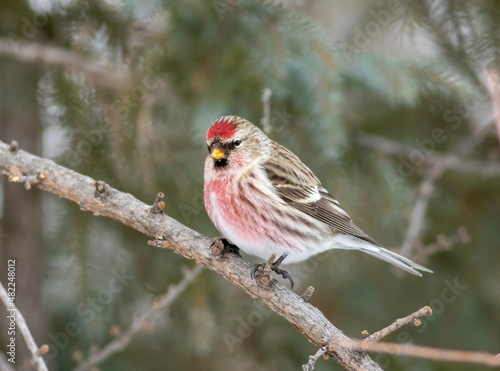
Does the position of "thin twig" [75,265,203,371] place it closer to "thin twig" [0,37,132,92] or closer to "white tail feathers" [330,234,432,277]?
"white tail feathers" [330,234,432,277]

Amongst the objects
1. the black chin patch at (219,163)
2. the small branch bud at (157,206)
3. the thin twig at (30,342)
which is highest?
the black chin patch at (219,163)

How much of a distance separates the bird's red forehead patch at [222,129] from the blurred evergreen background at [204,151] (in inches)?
1.7

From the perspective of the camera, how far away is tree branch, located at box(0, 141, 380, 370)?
6.16ft

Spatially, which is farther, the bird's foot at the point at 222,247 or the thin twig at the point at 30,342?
the bird's foot at the point at 222,247

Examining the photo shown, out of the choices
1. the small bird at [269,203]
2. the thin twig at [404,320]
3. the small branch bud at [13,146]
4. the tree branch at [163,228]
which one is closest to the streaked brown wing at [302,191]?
the small bird at [269,203]

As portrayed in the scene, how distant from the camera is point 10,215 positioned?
2920 millimetres

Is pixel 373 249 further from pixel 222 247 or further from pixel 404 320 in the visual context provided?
pixel 404 320

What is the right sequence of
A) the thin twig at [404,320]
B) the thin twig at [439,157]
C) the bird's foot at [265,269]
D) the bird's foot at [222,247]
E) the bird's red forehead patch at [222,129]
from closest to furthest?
1. the thin twig at [404,320]
2. the bird's foot at [265,269]
3. the bird's foot at [222,247]
4. the bird's red forehead patch at [222,129]
5. the thin twig at [439,157]

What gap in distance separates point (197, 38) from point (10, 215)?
1.40 meters

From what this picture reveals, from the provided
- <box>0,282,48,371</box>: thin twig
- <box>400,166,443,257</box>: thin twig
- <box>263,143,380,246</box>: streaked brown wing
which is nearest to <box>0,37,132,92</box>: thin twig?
<box>263,143,380,246</box>: streaked brown wing

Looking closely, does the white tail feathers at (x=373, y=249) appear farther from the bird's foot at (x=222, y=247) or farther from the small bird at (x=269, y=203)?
the bird's foot at (x=222, y=247)

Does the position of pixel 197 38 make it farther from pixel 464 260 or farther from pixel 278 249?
pixel 464 260

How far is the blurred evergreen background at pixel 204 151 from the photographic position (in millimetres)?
2355

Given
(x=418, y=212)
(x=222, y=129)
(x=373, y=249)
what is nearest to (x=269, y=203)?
(x=222, y=129)
